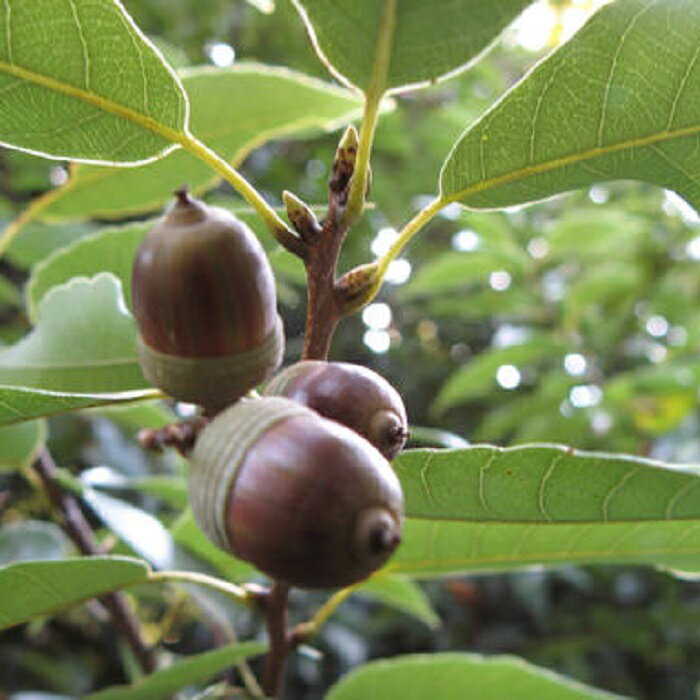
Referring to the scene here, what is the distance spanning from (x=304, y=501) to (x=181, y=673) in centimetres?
58

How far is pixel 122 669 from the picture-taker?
2336mm

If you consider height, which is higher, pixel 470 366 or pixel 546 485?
pixel 546 485

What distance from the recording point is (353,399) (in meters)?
0.73

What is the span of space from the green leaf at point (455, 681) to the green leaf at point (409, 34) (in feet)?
2.44

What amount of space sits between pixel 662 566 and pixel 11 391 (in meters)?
0.70

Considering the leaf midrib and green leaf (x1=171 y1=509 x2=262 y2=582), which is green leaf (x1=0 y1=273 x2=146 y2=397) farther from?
the leaf midrib

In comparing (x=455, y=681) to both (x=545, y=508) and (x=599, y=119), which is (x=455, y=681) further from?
(x=599, y=119)

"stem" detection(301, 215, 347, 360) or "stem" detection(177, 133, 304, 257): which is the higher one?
"stem" detection(177, 133, 304, 257)

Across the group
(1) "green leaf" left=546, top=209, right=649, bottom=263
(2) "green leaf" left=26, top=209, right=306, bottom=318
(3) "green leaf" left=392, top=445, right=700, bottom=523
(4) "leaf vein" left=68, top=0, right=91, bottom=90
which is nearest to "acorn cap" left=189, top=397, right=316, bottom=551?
(3) "green leaf" left=392, top=445, right=700, bottom=523

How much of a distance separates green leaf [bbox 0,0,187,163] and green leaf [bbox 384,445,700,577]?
0.38 m

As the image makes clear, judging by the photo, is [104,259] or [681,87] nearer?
[681,87]

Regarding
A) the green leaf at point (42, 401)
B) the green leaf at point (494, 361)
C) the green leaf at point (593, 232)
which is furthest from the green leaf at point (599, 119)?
the green leaf at point (593, 232)

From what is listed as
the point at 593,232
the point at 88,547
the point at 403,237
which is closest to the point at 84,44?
the point at 403,237

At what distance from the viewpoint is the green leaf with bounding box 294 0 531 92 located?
78 cm
